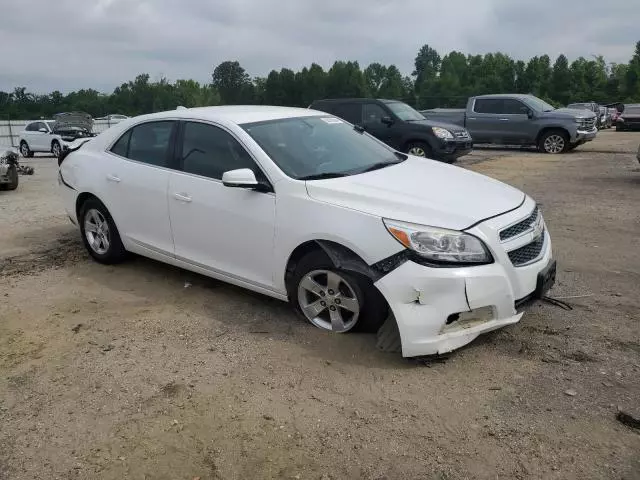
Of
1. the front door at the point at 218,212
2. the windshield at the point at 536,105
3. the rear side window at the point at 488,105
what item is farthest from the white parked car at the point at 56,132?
the front door at the point at 218,212

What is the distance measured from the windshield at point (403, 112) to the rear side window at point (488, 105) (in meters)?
4.50

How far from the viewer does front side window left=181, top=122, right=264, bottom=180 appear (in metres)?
4.56

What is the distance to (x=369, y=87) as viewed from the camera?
85000 mm

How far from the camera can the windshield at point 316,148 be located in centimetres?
445

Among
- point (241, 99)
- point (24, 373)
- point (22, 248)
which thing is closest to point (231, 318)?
point (24, 373)

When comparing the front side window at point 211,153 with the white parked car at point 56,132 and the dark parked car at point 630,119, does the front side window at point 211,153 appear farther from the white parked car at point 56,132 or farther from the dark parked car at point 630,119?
the dark parked car at point 630,119

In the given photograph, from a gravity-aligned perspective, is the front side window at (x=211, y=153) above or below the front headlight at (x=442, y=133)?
above

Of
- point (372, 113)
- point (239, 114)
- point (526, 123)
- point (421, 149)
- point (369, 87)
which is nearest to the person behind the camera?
point (239, 114)

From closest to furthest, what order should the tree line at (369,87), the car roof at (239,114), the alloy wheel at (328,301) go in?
the alloy wheel at (328,301)
the car roof at (239,114)
the tree line at (369,87)

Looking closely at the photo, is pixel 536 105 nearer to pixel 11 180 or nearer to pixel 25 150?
pixel 11 180

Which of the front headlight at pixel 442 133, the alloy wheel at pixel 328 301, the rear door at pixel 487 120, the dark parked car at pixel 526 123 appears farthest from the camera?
the rear door at pixel 487 120

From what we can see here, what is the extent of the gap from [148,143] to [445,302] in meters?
3.21

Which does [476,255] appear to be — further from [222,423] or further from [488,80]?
[488,80]

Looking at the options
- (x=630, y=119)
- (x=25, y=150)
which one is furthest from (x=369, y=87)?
(x=25, y=150)
